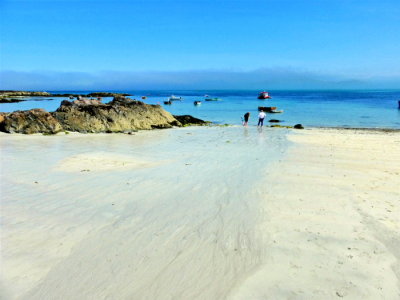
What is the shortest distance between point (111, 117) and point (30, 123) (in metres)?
5.32

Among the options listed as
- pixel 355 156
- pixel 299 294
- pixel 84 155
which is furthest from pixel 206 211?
pixel 355 156

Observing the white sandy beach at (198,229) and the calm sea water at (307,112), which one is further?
the calm sea water at (307,112)

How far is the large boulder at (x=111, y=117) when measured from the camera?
72.3 ft

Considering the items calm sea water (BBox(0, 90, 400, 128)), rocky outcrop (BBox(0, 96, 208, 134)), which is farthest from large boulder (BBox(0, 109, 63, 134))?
calm sea water (BBox(0, 90, 400, 128))

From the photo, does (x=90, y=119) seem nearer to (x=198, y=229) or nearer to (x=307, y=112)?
(x=198, y=229)

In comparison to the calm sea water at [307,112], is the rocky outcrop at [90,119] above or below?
above

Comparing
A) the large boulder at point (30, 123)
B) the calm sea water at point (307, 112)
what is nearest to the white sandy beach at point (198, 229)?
the large boulder at point (30, 123)

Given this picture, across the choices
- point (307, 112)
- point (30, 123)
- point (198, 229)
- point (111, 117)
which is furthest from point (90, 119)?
point (307, 112)

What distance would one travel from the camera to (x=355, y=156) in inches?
536

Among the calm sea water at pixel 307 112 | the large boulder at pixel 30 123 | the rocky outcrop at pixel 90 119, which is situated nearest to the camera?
the large boulder at pixel 30 123

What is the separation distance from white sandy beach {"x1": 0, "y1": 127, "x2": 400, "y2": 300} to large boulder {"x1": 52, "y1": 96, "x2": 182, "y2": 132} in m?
10.1

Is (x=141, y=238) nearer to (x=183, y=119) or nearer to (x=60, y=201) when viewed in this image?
(x=60, y=201)

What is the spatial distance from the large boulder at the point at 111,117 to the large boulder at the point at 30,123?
139 centimetres

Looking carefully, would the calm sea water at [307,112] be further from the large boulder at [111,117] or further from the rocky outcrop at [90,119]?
the rocky outcrop at [90,119]
